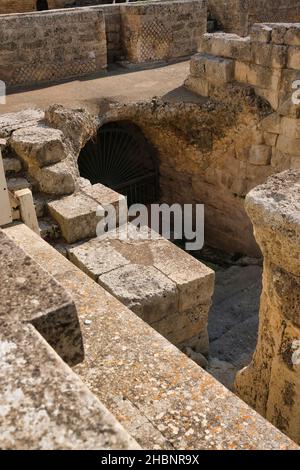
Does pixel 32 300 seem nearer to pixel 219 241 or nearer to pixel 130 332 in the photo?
pixel 130 332

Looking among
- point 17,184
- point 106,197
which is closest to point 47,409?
point 106,197

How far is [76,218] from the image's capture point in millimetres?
4953

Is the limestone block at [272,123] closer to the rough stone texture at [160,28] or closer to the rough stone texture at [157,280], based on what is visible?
the rough stone texture at [160,28]

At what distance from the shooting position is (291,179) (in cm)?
254

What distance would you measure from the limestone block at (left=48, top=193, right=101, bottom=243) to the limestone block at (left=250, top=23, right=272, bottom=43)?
12.3ft

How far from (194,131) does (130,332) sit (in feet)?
18.8

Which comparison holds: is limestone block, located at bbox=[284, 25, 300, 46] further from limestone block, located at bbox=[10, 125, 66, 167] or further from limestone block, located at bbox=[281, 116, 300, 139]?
limestone block, located at bbox=[10, 125, 66, 167]

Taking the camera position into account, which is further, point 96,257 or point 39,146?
point 39,146

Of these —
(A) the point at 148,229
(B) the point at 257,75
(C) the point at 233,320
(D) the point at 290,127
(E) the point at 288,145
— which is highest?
(B) the point at 257,75

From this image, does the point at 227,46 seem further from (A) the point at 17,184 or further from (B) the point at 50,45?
(A) the point at 17,184

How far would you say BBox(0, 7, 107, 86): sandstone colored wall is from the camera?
754 cm

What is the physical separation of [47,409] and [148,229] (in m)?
3.93

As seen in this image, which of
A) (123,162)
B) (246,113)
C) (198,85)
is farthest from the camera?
(123,162)

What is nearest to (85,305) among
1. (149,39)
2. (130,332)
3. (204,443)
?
(130,332)
